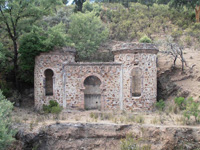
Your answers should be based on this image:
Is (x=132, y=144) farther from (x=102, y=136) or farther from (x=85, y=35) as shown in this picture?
(x=85, y=35)

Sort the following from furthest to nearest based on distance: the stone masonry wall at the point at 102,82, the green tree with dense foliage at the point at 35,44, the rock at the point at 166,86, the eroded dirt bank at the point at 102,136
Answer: the rock at the point at 166,86 < the green tree with dense foliage at the point at 35,44 < the stone masonry wall at the point at 102,82 < the eroded dirt bank at the point at 102,136

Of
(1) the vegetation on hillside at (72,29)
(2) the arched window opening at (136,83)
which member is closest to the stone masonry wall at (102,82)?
(1) the vegetation on hillside at (72,29)

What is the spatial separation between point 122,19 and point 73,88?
2038 cm

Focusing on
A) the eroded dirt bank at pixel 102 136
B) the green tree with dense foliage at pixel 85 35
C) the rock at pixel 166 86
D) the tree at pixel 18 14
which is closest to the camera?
the eroded dirt bank at pixel 102 136

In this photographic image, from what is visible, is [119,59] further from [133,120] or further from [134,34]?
[134,34]

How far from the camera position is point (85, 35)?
79.0ft

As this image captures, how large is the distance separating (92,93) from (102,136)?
5931mm

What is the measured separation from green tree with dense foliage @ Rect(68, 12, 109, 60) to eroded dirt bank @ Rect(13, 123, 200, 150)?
11.2m

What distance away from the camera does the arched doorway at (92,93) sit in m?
18.6

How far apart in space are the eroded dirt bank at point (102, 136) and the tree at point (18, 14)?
9224 millimetres

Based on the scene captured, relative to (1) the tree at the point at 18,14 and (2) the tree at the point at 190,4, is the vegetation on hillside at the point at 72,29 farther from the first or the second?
(2) the tree at the point at 190,4

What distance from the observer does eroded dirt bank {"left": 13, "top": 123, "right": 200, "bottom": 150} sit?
12.8 metres

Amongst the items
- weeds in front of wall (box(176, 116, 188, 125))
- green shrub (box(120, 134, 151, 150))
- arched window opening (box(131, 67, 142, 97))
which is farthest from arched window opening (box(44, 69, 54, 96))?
weeds in front of wall (box(176, 116, 188, 125))

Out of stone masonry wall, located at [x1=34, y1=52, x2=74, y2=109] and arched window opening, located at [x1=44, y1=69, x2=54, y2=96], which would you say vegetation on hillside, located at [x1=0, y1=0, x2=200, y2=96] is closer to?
stone masonry wall, located at [x1=34, y1=52, x2=74, y2=109]
